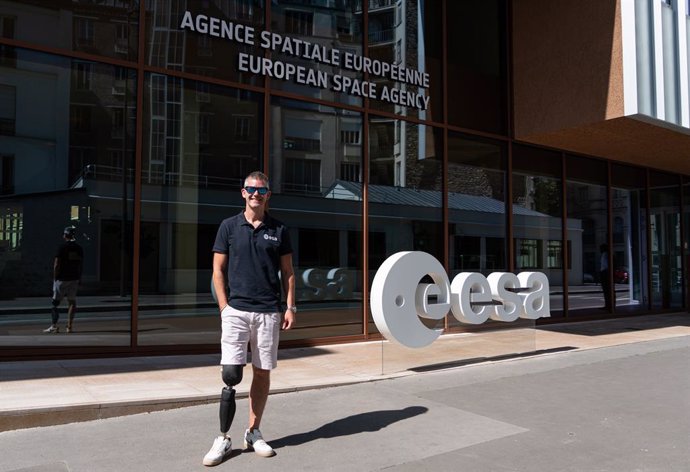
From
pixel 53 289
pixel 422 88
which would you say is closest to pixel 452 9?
pixel 422 88

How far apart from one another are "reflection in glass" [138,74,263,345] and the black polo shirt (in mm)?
4290

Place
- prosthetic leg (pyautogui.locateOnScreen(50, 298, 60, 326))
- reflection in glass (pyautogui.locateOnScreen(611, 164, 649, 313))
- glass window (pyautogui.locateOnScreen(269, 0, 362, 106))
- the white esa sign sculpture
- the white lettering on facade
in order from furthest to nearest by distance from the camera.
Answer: reflection in glass (pyautogui.locateOnScreen(611, 164, 649, 313)) → glass window (pyautogui.locateOnScreen(269, 0, 362, 106)) → the white lettering on facade → prosthetic leg (pyautogui.locateOnScreen(50, 298, 60, 326)) → the white esa sign sculpture

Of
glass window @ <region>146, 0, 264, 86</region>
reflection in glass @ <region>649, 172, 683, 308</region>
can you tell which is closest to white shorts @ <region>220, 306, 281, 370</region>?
glass window @ <region>146, 0, 264, 86</region>

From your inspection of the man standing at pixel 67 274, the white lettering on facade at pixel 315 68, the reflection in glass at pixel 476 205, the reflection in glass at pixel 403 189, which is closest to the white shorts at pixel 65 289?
the man standing at pixel 67 274

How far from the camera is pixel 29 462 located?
13.2 ft

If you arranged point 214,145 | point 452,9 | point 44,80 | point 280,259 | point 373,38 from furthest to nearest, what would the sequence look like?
1. point 452,9
2. point 373,38
3. point 214,145
4. point 44,80
5. point 280,259

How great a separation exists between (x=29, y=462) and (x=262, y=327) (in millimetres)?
1878

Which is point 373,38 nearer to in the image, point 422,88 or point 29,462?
point 422,88

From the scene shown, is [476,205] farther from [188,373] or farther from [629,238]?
[188,373]

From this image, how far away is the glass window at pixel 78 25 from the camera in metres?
7.27

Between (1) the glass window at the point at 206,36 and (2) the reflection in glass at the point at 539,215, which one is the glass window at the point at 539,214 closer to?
(2) the reflection in glass at the point at 539,215

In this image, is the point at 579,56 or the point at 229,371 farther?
the point at 579,56

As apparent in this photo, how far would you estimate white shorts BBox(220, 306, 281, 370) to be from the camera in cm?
405

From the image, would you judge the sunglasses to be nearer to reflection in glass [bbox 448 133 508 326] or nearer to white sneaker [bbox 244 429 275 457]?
white sneaker [bbox 244 429 275 457]
